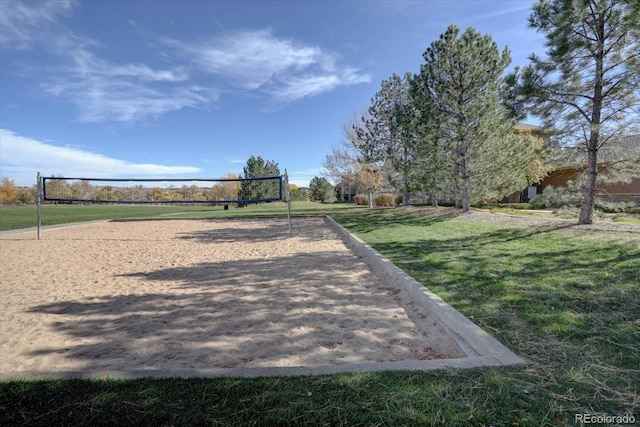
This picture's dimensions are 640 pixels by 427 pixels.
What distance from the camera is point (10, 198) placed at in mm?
47969

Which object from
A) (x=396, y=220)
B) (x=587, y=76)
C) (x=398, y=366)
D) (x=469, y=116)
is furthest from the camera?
(x=396, y=220)

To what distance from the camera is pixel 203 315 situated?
3596mm

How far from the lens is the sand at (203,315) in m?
2.66

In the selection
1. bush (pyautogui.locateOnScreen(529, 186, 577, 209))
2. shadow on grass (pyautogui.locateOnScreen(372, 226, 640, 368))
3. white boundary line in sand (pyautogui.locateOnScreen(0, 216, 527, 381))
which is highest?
bush (pyautogui.locateOnScreen(529, 186, 577, 209))

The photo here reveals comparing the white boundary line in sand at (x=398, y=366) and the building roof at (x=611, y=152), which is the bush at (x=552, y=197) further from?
the white boundary line in sand at (x=398, y=366)

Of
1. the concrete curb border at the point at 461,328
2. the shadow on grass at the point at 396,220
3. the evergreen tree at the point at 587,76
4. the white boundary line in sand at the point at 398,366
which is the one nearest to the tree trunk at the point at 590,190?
the evergreen tree at the point at 587,76

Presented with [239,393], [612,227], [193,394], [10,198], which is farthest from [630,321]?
[10,198]

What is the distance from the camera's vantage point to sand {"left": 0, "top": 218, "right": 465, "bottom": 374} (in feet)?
8.74

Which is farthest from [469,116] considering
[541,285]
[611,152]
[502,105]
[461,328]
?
[461,328]

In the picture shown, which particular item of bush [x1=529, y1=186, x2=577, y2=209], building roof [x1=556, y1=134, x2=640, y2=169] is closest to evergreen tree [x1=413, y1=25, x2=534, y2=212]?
building roof [x1=556, y1=134, x2=640, y2=169]

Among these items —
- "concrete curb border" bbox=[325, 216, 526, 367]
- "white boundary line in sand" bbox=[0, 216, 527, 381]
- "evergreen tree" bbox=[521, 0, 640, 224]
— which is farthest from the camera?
"evergreen tree" bbox=[521, 0, 640, 224]

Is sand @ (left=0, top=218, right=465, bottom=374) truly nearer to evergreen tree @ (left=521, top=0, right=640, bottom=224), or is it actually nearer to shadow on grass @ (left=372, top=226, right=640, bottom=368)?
shadow on grass @ (left=372, top=226, right=640, bottom=368)

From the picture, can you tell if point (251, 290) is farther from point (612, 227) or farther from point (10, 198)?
point (10, 198)

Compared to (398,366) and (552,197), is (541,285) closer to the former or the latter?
(398,366)
